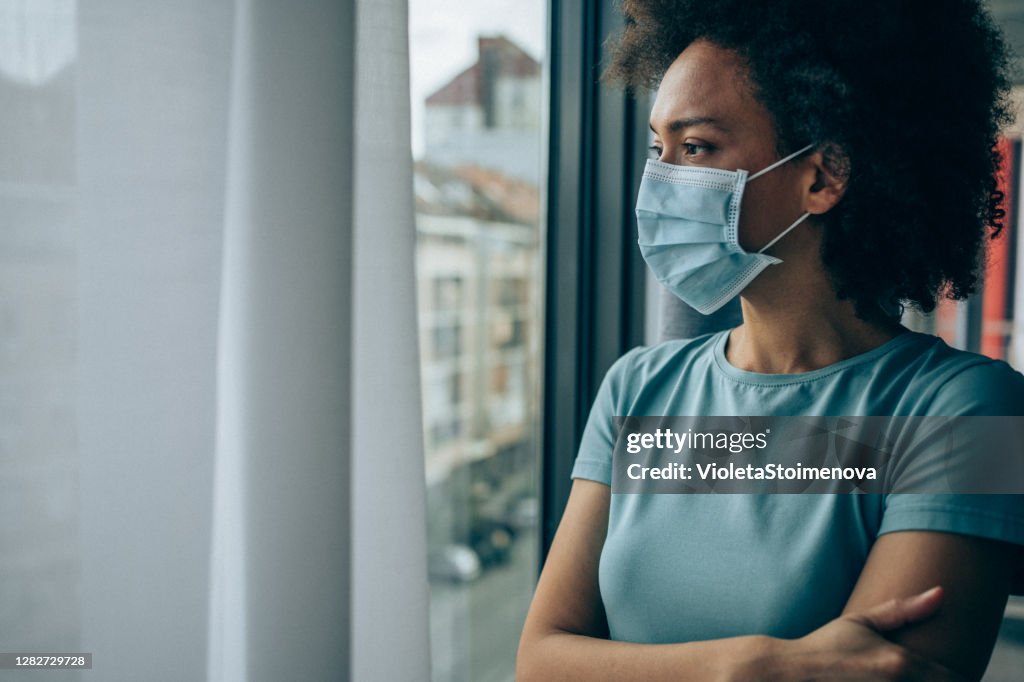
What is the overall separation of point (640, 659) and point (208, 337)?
57 centimetres

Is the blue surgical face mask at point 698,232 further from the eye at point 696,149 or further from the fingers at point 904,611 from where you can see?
the fingers at point 904,611

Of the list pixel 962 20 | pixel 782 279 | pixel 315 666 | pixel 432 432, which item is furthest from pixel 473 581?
pixel 962 20

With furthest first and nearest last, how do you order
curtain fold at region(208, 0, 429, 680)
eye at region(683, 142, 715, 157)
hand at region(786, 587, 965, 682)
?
eye at region(683, 142, 715, 157), curtain fold at region(208, 0, 429, 680), hand at region(786, 587, 965, 682)

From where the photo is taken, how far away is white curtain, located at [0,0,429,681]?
764 millimetres

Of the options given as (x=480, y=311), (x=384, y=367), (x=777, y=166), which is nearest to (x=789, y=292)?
(x=777, y=166)

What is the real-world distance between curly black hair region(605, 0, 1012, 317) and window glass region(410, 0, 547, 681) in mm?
478

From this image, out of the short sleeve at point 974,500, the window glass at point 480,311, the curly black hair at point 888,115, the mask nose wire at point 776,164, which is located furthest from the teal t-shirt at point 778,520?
the window glass at point 480,311

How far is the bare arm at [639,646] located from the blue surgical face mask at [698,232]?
29 centimetres

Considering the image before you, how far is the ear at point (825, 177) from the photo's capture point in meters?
0.85

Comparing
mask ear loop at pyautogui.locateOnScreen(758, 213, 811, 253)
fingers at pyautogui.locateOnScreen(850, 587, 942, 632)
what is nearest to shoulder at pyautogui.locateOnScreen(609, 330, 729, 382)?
mask ear loop at pyautogui.locateOnScreen(758, 213, 811, 253)

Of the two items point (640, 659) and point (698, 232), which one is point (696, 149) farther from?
point (640, 659)

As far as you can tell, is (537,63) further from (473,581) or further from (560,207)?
(473,581)

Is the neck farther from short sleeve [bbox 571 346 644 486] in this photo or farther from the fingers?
the fingers

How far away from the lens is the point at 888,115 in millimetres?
841
